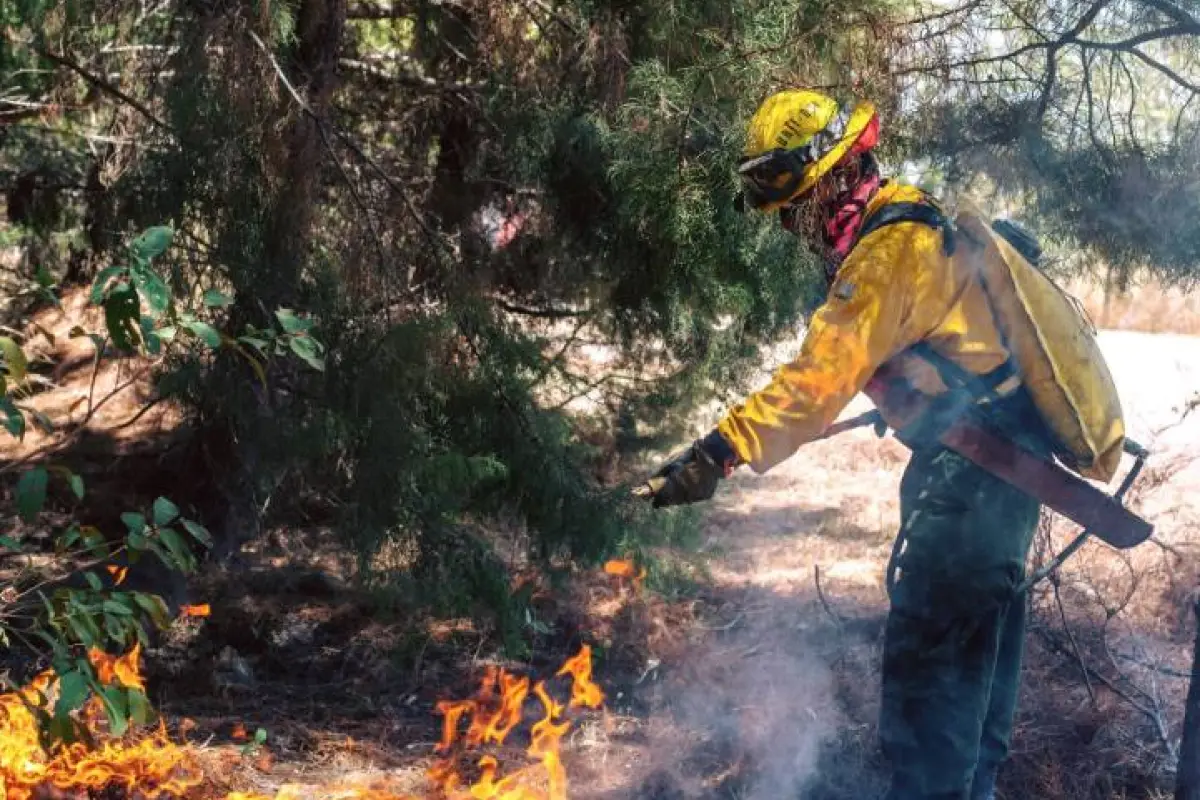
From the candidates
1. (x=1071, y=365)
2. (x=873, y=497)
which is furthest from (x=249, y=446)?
(x=873, y=497)

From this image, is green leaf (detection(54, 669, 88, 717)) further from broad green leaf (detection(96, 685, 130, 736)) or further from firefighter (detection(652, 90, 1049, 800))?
firefighter (detection(652, 90, 1049, 800))

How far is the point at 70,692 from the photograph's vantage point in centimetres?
314

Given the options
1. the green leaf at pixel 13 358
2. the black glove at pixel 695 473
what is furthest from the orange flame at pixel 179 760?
the black glove at pixel 695 473

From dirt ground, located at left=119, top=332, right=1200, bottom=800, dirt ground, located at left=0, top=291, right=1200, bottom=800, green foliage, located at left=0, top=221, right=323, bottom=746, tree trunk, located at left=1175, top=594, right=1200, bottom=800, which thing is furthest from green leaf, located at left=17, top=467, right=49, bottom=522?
tree trunk, located at left=1175, top=594, right=1200, bottom=800

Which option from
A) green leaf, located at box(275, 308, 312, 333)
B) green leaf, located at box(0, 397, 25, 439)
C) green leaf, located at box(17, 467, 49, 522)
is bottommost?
green leaf, located at box(17, 467, 49, 522)

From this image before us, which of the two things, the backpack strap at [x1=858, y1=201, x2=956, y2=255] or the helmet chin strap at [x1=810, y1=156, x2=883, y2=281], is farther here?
the helmet chin strap at [x1=810, y1=156, x2=883, y2=281]

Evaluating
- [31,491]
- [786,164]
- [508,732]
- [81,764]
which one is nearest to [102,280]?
[31,491]

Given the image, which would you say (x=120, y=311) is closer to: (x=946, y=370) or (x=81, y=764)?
(x=81, y=764)

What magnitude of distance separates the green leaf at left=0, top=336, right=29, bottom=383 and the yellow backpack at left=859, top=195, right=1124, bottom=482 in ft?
7.23

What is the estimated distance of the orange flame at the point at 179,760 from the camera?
433 cm

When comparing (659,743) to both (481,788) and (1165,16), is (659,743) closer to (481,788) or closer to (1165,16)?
(481,788)

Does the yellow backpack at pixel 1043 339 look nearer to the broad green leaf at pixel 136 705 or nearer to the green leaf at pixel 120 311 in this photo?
the green leaf at pixel 120 311

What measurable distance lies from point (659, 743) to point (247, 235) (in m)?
Answer: 2.72

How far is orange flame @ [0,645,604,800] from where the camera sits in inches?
171
